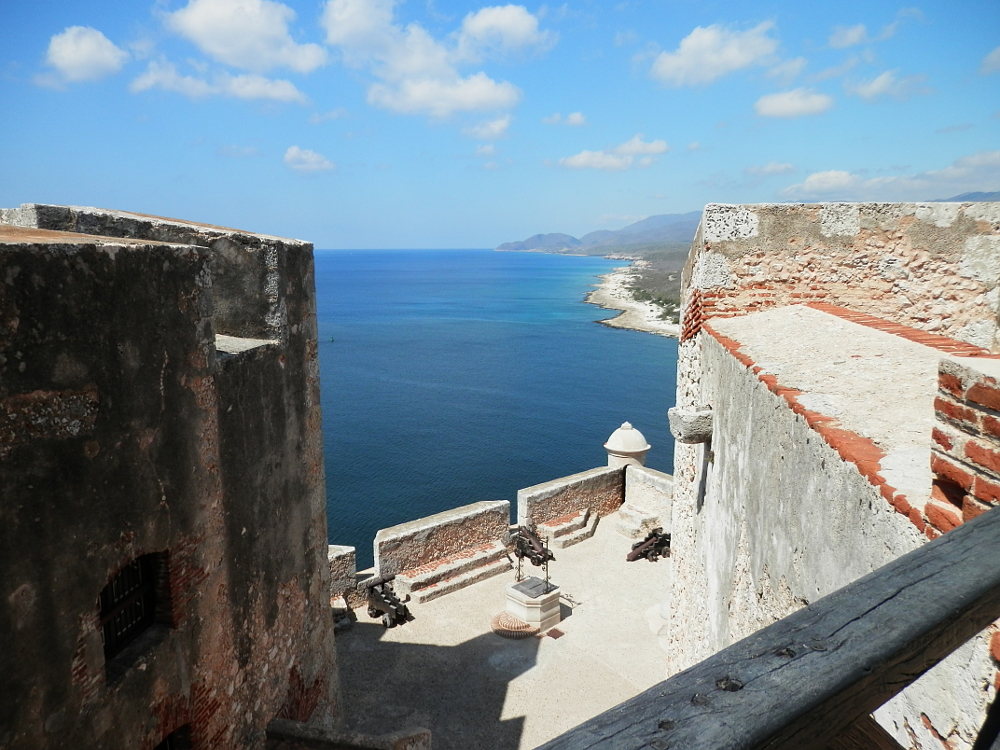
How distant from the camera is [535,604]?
11445mm

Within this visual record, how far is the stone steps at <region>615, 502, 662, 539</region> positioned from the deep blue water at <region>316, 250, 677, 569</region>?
437 inches

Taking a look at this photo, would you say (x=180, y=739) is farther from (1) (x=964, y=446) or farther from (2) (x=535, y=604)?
(2) (x=535, y=604)

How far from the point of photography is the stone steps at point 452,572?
1232 centimetres

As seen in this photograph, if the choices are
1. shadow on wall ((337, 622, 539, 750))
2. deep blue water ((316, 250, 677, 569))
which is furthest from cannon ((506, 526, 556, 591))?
deep blue water ((316, 250, 677, 569))

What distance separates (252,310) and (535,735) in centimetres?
643

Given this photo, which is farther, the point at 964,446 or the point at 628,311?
the point at 628,311

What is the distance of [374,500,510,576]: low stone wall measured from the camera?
12.3 m

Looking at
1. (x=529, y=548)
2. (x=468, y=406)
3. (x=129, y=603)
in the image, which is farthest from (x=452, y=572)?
(x=468, y=406)

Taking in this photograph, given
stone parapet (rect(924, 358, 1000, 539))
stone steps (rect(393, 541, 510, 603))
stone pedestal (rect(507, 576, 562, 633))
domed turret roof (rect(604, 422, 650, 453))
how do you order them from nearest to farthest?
1. stone parapet (rect(924, 358, 1000, 539))
2. stone pedestal (rect(507, 576, 562, 633))
3. stone steps (rect(393, 541, 510, 603))
4. domed turret roof (rect(604, 422, 650, 453))

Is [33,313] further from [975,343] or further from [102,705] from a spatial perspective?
[975,343]

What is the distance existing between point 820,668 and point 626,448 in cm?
1533

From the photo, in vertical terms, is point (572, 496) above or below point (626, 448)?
below

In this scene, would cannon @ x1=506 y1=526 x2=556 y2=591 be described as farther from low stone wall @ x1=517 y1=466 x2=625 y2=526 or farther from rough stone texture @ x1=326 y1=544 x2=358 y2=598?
rough stone texture @ x1=326 y1=544 x2=358 y2=598

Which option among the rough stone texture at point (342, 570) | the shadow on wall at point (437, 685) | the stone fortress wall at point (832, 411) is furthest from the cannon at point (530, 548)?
the stone fortress wall at point (832, 411)
